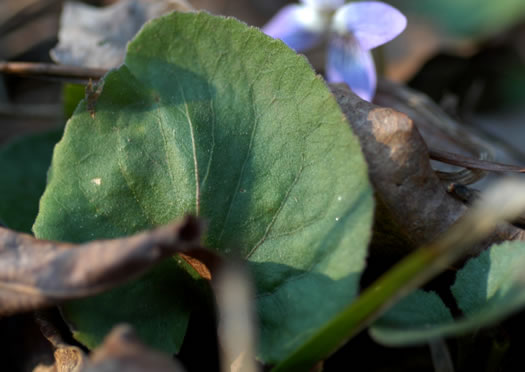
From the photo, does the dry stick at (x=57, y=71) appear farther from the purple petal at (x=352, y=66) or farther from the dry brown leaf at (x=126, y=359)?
the dry brown leaf at (x=126, y=359)

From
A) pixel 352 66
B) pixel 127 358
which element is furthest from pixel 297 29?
pixel 127 358

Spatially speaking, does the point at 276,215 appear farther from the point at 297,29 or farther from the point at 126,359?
the point at 297,29

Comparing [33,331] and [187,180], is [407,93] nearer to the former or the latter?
[187,180]

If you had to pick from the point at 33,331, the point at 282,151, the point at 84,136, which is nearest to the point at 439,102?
the point at 282,151

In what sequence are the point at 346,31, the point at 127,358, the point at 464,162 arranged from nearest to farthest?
the point at 127,358
the point at 464,162
the point at 346,31

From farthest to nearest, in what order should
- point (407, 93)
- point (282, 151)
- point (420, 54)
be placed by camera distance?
point (420, 54) < point (407, 93) < point (282, 151)

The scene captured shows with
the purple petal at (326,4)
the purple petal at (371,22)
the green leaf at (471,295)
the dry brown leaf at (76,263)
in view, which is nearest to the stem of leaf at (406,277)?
the green leaf at (471,295)
